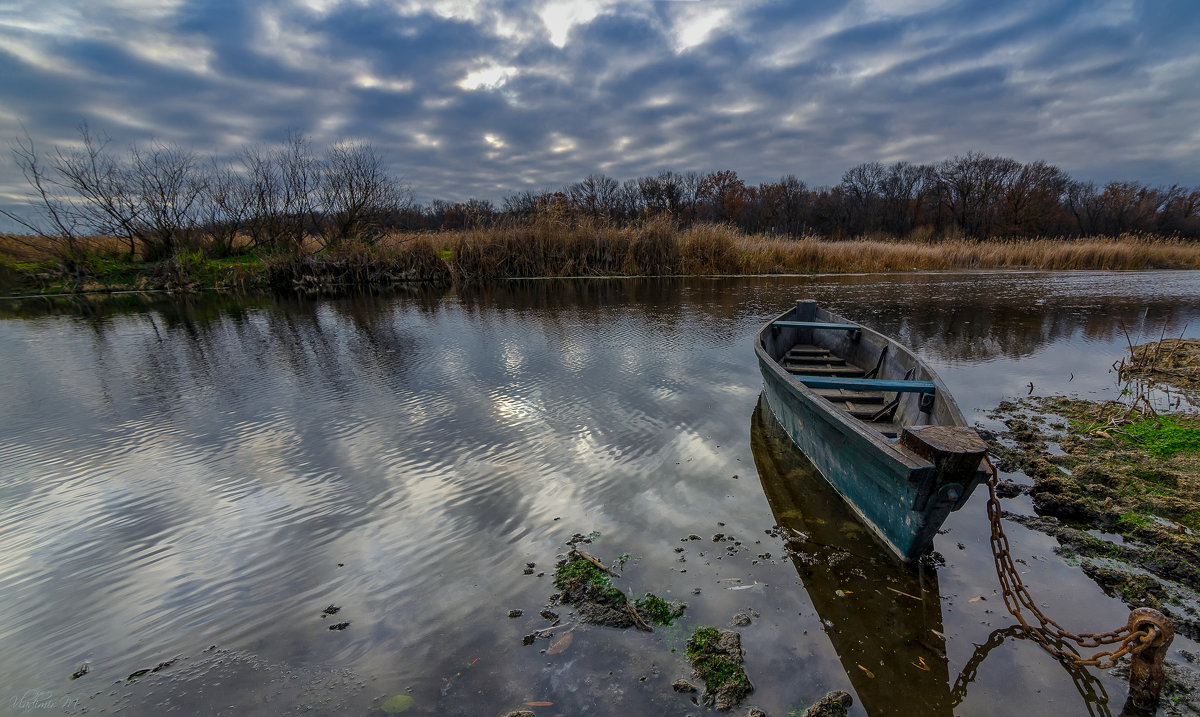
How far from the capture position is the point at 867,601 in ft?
8.75

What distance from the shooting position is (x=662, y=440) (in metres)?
4.80

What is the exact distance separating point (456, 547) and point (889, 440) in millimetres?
2978

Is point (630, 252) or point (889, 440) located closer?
point (889, 440)

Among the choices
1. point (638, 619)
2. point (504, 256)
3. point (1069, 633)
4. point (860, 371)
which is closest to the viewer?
point (1069, 633)

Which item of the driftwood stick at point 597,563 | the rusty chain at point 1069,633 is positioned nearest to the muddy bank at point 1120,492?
the rusty chain at point 1069,633

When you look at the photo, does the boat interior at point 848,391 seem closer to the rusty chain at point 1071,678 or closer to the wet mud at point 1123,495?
the wet mud at point 1123,495

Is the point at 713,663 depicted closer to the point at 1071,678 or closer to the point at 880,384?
the point at 1071,678

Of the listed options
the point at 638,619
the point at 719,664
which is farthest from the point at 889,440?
the point at 638,619

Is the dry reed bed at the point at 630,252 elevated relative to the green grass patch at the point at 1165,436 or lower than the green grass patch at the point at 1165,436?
elevated

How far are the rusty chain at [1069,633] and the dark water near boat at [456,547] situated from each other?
0.37ft

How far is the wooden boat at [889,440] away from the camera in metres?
2.42

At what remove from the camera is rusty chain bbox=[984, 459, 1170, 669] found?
1.92 m

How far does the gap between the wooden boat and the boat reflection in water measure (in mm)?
160

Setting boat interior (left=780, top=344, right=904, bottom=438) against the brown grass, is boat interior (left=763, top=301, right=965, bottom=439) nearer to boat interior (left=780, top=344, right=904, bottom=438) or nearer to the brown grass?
boat interior (left=780, top=344, right=904, bottom=438)
